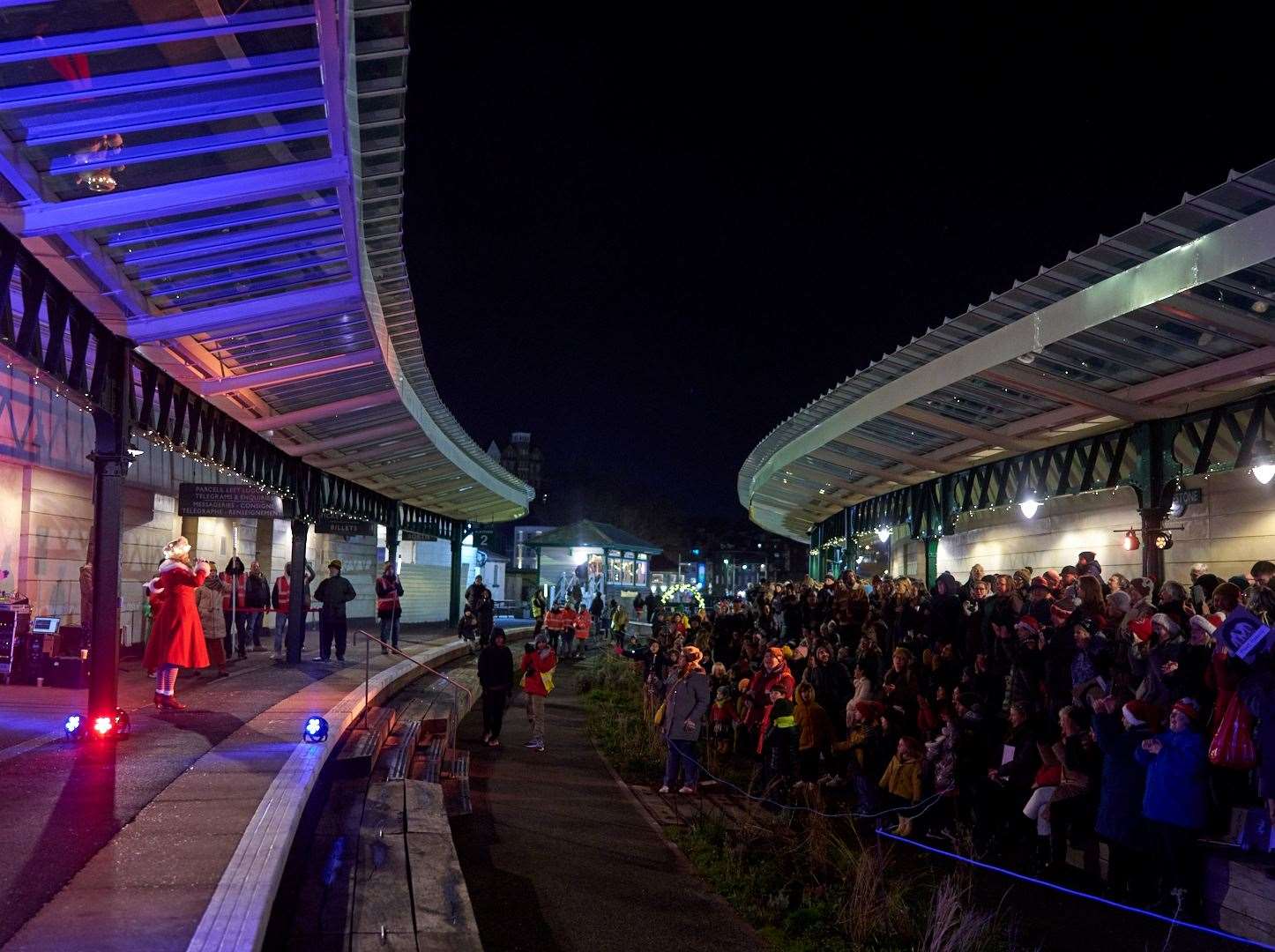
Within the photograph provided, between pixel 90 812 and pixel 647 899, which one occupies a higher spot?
pixel 90 812

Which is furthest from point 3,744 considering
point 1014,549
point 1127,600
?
point 1014,549

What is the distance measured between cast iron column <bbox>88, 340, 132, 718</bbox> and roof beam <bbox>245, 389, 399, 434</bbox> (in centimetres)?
586

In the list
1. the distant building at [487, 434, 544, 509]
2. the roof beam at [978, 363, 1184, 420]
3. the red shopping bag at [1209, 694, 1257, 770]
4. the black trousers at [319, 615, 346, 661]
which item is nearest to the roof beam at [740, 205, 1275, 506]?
the roof beam at [978, 363, 1184, 420]

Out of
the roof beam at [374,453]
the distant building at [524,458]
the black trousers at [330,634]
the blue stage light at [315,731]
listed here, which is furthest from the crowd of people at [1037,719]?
the distant building at [524,458]

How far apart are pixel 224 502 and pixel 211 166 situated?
991cm

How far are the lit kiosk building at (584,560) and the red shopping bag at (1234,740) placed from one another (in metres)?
33.4

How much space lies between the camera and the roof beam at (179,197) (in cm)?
792

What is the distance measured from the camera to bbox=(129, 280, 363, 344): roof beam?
10641 millimetres

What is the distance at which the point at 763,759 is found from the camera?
13.3m

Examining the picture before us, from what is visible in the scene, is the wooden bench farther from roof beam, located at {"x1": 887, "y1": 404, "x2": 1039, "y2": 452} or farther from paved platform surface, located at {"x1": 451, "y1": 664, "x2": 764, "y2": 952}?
roof beam, located at {"x1": 887, "y1": 404, "x2": 1039, "y2": 452}

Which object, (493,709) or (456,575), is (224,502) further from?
(456,575)

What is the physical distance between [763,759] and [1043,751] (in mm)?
4540

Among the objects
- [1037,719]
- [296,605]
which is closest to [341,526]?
[296,605]

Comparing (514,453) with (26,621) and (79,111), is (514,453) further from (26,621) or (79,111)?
(79,111)
